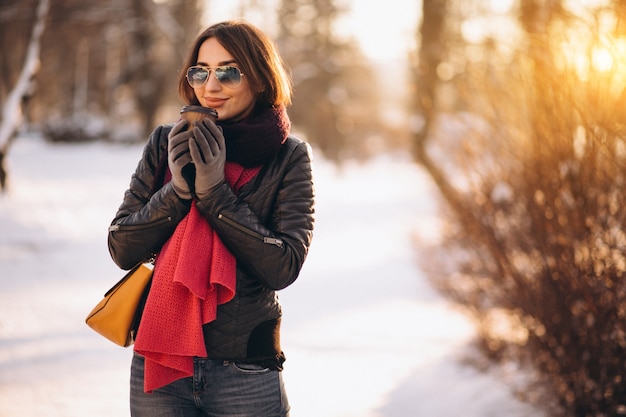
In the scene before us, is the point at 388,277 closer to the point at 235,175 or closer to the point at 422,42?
the point at 422,42

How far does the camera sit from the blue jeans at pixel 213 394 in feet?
5.75

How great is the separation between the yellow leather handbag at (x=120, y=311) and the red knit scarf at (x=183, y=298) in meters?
0.05

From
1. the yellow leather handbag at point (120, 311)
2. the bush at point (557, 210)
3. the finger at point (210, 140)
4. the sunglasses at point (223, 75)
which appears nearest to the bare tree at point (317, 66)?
the bush at point (557, 210)

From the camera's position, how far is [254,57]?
6.24 feet

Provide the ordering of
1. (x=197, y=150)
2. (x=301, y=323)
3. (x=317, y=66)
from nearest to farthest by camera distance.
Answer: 1. (x=197, y=150)
2. (x=301, y=323)
3. (x=317, y=66)

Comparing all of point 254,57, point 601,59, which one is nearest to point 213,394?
point 254,57

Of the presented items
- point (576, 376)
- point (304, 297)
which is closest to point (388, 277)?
point (304, 297)

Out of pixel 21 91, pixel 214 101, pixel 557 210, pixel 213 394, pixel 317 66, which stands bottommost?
pixel 213 394

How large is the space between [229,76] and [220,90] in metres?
0.05

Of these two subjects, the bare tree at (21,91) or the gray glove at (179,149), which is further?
the bare tree at (21,91)

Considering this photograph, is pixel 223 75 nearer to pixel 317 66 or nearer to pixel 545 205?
pixel 545 205

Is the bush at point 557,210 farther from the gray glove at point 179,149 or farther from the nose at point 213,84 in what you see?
the gray glove at point 179,149

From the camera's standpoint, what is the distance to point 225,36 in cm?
189

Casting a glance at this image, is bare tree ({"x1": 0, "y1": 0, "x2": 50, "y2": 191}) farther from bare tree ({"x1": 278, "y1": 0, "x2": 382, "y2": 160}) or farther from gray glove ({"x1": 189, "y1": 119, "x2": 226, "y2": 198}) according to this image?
bare tree ({"x1": 278, "y1": 0, "x2": 382, "y2": 160})
